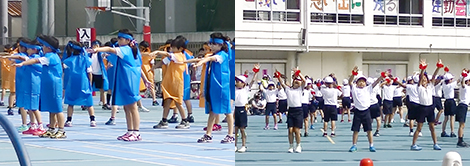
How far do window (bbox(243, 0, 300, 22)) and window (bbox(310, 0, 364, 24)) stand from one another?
1.06ft

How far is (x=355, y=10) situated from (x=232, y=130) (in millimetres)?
2901

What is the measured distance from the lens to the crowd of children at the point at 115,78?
18.5ft

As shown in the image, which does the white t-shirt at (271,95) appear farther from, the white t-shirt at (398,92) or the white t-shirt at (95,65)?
the white t-shirt at (398,92)

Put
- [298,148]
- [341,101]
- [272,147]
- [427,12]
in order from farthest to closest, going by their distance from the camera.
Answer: [341,101], [272,147], [298,148], [427,12]

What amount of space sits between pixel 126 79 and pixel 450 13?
403cm

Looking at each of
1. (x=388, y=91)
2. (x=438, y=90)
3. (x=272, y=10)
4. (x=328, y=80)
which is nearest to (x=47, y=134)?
(x=272, y=10)

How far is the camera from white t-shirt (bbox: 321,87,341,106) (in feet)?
38.0

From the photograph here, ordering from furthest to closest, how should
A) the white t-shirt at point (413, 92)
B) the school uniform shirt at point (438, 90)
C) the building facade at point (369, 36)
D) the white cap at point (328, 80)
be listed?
the white cap at point (328, 80) → the school uniform shirt at point (438, 90) → the white t-shirt at point (413, 92) → the building facade at point (369, 36)

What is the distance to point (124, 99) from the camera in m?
6.02

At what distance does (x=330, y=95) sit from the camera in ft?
38.8

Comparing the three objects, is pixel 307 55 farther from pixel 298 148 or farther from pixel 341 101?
pixel 341 101

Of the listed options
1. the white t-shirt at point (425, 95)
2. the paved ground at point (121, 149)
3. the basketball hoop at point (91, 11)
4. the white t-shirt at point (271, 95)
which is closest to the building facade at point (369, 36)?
the white t-shirt at point (425, 95)

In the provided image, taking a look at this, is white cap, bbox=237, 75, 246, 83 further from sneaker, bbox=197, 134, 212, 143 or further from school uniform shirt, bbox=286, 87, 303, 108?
school uniform shirt, bbox=286, 87, 303, 108

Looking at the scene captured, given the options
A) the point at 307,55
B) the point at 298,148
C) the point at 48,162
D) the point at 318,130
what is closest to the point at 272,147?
the point at 298,148
